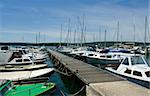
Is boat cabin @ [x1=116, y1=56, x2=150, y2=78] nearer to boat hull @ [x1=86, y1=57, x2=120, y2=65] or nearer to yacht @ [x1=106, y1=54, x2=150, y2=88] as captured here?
yacht @ [x1=106, y1=54, x2=150, y2=88]

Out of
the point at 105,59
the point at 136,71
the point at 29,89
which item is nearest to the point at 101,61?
the point at 105,59

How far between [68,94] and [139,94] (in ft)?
28.6

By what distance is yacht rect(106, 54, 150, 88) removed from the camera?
52.0 ft

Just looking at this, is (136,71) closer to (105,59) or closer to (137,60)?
(137,60)

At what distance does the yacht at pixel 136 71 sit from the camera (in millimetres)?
15843

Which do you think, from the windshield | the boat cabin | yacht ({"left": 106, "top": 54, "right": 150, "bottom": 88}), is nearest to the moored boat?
yacht ({"left": 106, "top": 54, "right": 150, "bottom": 88})

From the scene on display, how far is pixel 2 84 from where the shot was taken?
36.4 feet

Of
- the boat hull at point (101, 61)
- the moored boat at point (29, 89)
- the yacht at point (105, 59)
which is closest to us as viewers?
the moored boat at point (29, 89)

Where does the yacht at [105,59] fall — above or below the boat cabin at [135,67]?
below

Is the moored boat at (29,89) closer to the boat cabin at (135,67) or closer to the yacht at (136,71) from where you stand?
the yacht at (136,71)

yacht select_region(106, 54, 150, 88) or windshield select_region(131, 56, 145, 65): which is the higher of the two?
windshield select_region(131, 56, 145, 65)

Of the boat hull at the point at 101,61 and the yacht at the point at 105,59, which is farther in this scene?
the yacht at the point at 105,59

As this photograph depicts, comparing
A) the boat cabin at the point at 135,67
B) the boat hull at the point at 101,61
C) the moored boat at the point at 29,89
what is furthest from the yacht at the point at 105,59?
the moored boat at the point at 29,89

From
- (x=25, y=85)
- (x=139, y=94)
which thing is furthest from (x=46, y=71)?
(x=139, y=94)
